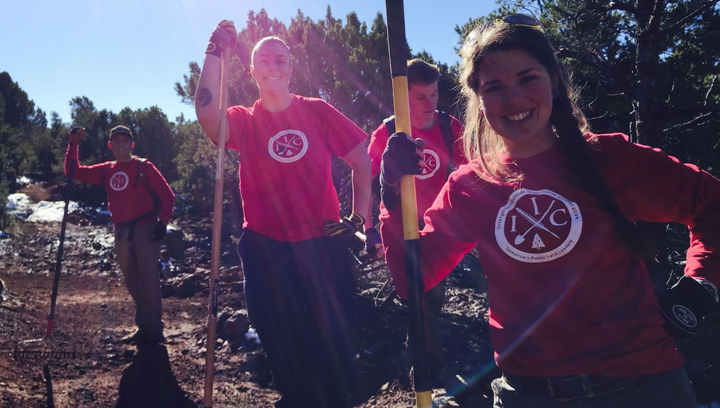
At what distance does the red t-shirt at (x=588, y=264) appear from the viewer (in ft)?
5.54

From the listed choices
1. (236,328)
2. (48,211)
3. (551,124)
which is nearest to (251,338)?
(236,328)

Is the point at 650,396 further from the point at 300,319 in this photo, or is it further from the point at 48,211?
the point at 48,211

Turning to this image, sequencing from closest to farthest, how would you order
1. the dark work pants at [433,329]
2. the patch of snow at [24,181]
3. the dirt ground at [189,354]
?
1. the dark work pants at [433,329]
2. the dirt ground at [189,354]
3. the patch of snow at [24,181]

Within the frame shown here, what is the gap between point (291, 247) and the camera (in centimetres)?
339

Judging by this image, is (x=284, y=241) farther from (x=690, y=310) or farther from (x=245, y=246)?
(x=690, y=310)

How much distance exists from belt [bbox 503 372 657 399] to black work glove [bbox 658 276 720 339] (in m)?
0.17

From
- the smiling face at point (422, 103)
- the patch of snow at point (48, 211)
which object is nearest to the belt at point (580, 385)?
the smiling face at point (422, 103)

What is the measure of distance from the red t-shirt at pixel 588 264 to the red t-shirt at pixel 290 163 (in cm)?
167

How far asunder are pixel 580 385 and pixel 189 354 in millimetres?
5103

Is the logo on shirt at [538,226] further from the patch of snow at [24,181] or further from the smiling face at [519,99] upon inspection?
the patch of snow at [24,181]

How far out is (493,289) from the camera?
197 cm

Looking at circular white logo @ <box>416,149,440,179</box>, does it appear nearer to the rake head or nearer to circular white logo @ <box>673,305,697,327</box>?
circular white logo @ <box>673,305,697,327</box>

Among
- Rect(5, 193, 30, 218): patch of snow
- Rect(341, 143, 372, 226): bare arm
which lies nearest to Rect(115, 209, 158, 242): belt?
Rect(341, 143, 372, 226): bare arm

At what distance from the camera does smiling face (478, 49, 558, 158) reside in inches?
77.5
